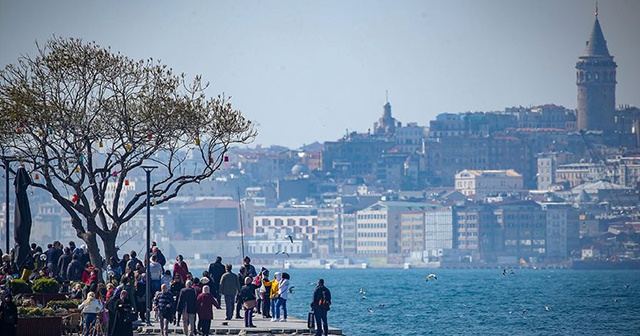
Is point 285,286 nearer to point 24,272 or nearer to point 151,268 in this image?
point 151,268

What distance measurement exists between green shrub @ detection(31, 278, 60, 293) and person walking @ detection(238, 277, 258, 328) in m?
4.12

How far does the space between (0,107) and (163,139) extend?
3.45m

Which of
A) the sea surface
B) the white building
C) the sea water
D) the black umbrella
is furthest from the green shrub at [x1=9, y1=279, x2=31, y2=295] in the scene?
the white building

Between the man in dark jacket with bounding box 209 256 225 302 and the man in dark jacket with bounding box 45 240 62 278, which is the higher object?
the man in dark jacket with bounding box 45 240 62 278

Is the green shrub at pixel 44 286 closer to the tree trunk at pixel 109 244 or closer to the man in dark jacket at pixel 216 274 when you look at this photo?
the man in dark jacket at pixel 216 274

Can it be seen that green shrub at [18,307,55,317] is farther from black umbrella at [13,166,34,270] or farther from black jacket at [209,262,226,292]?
black jacket at [209,262,226,292]

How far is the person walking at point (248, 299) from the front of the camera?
3212cm

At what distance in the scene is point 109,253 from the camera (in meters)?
35.9

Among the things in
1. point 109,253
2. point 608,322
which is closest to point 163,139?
point 109,253

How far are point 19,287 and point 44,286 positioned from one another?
0.55m

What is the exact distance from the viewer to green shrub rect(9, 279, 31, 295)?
28777mm

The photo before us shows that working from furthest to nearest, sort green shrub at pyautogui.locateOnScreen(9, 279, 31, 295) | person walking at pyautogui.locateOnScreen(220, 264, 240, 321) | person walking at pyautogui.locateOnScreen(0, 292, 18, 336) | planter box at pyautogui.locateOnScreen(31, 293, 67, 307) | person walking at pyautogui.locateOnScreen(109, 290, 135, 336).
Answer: person walking at pyautogui.locateOnScreen(220, 264, 240, 321) < planter box at pyautogui.locateOnScreen(31, 293, 67, 307) < green shrub at pyautogui.locateOnScreen(9, 279, 31, 295) < person walking at pyautogui.locateOnScreen(109, 290, 135, 336) < person walking at pyautogui.locateOnScreen(0, 292, 18, 336)

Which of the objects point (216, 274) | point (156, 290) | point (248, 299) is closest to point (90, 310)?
point (248, 299)

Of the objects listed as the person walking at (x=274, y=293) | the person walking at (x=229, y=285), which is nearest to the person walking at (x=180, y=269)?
the person walking at (x=229, y=285)
